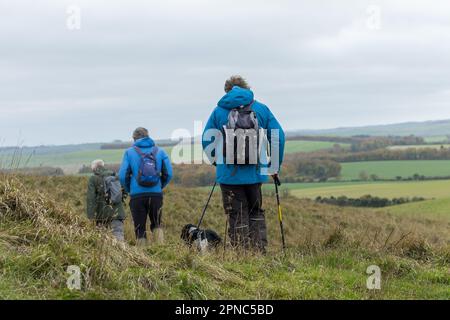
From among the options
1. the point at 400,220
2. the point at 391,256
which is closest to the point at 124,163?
the point at 391,256

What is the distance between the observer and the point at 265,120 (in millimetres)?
8344

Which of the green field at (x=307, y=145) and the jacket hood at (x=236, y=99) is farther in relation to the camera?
the green field at (x=307, y=145)

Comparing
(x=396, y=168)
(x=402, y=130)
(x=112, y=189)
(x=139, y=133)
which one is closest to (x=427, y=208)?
(x=396, y=168)

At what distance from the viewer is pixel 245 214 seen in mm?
8375

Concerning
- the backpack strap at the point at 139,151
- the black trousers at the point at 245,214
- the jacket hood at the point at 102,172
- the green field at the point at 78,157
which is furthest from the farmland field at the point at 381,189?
the black trousers at the point at 245,214

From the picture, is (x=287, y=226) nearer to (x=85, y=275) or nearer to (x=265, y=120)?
(x=265, y=120)

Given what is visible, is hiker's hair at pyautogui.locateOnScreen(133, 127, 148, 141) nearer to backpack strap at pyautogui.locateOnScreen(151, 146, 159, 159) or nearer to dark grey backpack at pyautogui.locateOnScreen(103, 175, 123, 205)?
backpack strap at pyautogui.locateOnScreen(151, 146, 159, 159)

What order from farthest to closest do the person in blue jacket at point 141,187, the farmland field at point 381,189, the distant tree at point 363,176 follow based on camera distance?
1. the distant tree at point 363,176
2. the farmland field at point 381,189
3. the person in blue jacket at point 141,187

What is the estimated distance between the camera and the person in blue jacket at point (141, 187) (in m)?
9.80

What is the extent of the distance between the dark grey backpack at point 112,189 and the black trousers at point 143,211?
2.12ft

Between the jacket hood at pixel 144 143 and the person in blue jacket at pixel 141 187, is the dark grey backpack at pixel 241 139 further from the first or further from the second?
the jacket hood at pixel 144 143

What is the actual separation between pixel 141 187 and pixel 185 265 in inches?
153

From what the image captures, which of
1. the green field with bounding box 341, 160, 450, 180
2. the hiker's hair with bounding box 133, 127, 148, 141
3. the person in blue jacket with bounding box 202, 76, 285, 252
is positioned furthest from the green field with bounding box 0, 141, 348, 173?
the green field with bounding box 341, 160, 450, 180

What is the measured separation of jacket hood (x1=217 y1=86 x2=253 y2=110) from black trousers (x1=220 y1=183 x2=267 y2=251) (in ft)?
3.60
